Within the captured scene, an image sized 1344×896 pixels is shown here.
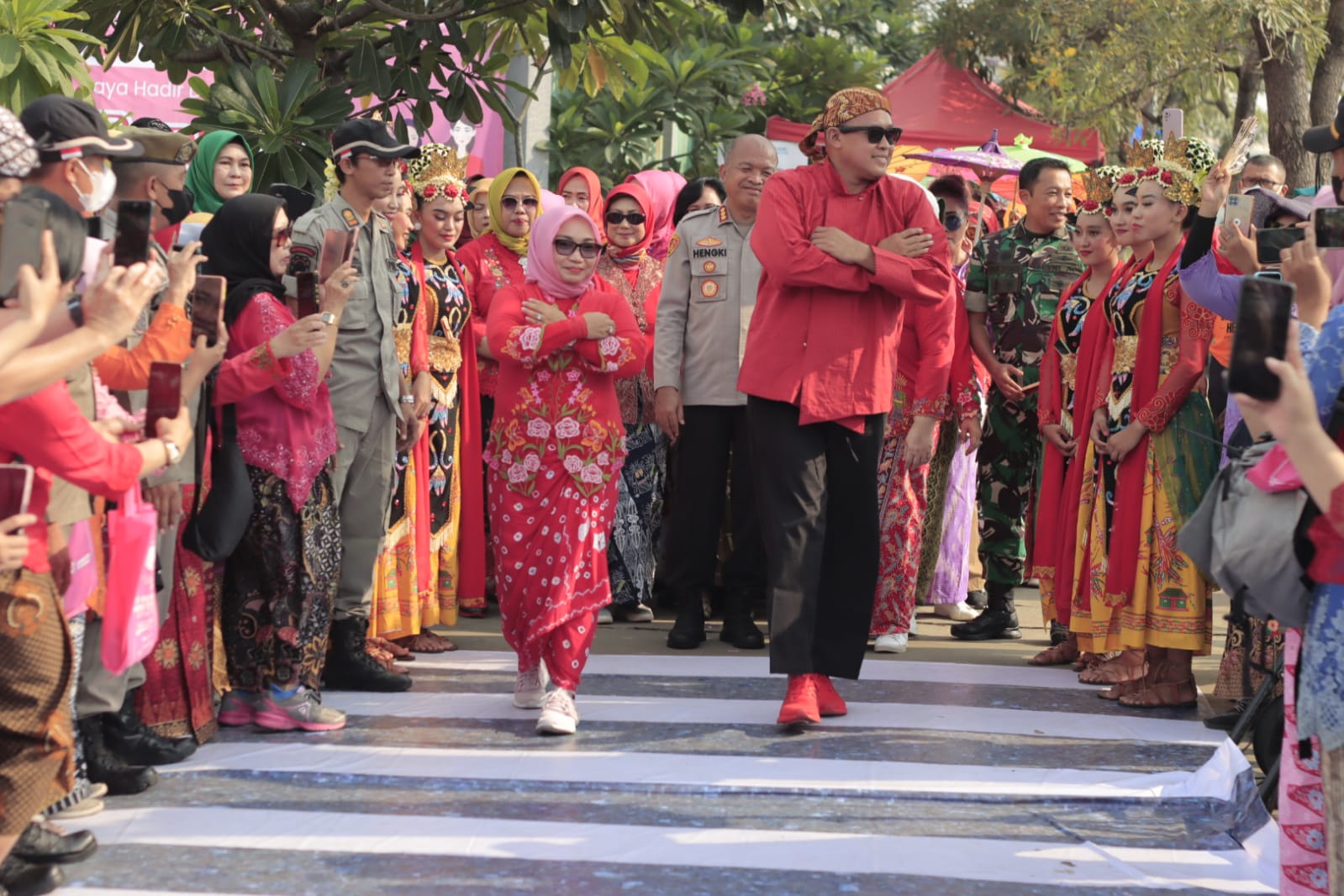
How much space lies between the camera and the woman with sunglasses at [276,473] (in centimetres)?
498

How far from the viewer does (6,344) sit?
9.30 ft

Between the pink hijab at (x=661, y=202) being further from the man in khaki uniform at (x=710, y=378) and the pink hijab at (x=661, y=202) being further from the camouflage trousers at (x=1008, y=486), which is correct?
the camouflage trousers at (x=1008, y=486)

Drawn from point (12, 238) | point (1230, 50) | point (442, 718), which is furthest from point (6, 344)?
point (1230, 50)

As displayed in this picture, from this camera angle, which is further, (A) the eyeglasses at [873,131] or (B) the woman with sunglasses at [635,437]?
(B) the woman with sunglasses at [635,437]

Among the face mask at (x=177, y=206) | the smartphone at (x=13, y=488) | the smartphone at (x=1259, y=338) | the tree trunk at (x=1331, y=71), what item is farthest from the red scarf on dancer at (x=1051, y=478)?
the tree trunk at (x=1331, y=71)

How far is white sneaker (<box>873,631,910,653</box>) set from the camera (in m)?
6.78

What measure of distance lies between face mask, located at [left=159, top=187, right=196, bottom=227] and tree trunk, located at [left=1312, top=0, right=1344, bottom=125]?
1120 centimetres

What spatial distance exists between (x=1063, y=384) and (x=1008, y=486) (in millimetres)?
718

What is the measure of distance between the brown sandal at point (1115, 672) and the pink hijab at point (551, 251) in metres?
2.55

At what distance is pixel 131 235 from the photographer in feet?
11.3

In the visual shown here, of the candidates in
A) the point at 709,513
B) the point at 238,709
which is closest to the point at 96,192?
the point at 238,709

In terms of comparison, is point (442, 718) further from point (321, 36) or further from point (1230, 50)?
point (1230, 50)

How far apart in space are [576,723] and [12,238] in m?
2.93

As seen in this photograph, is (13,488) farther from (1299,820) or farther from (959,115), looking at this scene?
(959,115)
